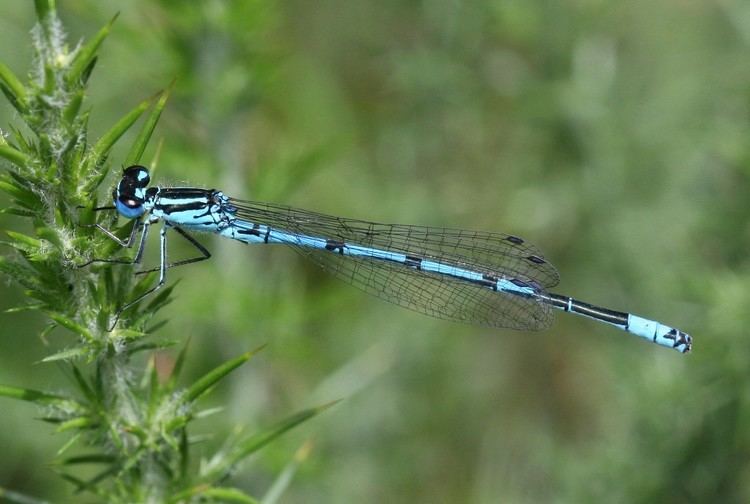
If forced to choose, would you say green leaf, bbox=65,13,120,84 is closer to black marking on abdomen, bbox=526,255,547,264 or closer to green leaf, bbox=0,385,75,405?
green leaf, bbox=0,385,75,405

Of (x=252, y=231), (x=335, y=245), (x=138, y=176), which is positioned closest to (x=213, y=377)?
(x=138, y=176)

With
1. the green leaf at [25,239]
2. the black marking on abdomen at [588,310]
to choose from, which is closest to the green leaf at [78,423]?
the green leaf at [25,239]

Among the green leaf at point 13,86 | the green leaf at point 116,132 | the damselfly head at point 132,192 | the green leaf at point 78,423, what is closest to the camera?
the green leaf at point 13,86

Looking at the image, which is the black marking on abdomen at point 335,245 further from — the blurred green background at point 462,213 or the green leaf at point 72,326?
the green leaf at point 72,326

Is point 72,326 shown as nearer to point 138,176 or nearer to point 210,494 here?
point 210,494

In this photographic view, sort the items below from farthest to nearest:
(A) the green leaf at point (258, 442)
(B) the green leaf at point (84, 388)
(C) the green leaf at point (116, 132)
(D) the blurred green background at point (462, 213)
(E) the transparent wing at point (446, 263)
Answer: (E) the transparent wing at point (446, 263) < (D) the blurred green background at point (462, 213) < (A) the green leaf at point (258, 442) < (B) the green leaf at point (84, 388) < (C) the green leaf at point (116, 132)

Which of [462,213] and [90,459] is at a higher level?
[462,213]

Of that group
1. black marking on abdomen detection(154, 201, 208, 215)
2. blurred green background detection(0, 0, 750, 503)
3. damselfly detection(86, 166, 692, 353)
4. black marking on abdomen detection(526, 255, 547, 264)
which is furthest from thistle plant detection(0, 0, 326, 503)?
black marking on abdomen detection(526, 255, 547, 264)

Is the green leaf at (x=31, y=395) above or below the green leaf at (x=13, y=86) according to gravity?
below
